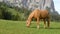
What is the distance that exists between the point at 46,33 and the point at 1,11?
3927cm

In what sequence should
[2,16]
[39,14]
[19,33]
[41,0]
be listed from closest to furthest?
1. [19,33]
2. [39,14]
3. [2,16]
4. [41,0]

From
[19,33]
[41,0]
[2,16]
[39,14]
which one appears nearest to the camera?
[19,33]

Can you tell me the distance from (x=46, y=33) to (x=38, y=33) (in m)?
0.59

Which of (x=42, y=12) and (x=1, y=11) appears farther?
(x=1, y=11)

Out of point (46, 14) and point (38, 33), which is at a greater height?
point (46, 14)

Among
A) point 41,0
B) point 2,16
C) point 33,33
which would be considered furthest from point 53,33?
point 41,0

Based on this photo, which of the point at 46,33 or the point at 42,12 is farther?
the point at 42,12

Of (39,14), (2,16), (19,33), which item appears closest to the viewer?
(19,33)

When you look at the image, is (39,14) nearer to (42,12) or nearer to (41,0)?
(42,12)

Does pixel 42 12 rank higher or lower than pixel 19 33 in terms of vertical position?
higher

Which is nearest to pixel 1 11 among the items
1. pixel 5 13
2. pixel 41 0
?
pixel 5 13

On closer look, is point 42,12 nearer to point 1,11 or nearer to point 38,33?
point 38,33

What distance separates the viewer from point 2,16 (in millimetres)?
49125

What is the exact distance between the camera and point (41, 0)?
488 feet
